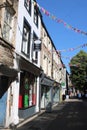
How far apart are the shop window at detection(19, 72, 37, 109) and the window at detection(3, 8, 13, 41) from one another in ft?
12.9

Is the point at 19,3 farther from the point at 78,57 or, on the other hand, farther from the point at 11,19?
the point at 78,57

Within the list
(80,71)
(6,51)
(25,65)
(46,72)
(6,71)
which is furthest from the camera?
(80,71)

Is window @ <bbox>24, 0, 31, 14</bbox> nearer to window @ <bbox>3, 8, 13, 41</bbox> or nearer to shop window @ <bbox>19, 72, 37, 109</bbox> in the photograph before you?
window @ <bbox>3, 8, 13, 41</bbox>

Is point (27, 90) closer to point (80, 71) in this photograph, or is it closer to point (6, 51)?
point (6, 51)

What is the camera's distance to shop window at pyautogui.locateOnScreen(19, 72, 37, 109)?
15.8m

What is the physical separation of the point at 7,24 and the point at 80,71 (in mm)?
48669

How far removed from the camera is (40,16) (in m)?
22.1

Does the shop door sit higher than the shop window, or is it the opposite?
the shop window

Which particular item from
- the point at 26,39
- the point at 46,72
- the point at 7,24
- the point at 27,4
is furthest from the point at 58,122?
the point at 46,72

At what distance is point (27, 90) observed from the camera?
1719 centimetres

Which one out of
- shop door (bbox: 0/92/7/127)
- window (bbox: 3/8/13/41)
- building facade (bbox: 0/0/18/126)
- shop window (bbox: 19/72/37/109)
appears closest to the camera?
building facade (bbox: 0/0/18/126)

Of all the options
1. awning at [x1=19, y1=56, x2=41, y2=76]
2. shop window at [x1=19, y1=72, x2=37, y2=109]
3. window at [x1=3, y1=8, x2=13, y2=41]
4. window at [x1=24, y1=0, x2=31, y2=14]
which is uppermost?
window at [x1=24, y1=0, x2=31, y2=14]

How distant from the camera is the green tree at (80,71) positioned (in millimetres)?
58969

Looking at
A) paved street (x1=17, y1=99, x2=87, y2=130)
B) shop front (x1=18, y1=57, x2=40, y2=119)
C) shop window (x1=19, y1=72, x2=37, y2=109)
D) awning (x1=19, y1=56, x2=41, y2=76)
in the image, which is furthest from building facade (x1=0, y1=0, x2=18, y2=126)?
shop window (x1=19, y1=72, x2=37, y2=109)
